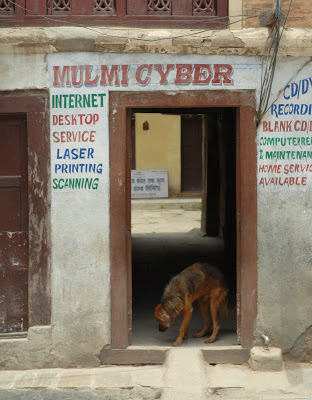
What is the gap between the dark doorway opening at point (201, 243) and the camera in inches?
324

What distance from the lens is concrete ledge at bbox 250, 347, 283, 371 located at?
6.80 m

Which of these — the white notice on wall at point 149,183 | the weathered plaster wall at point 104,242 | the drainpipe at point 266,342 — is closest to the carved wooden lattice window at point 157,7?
the weathered plaster wall at point 104,242

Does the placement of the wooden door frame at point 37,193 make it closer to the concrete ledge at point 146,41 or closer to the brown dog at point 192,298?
the concrete ledge at point 146,41

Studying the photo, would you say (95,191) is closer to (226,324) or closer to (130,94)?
(130,94)

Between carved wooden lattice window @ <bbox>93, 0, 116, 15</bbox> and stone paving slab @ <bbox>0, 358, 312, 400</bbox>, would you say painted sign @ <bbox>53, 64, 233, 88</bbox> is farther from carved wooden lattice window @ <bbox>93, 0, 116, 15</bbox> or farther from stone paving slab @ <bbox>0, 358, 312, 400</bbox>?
stone paving slab @ <bbox>0, 358, 312, 400</bbox>

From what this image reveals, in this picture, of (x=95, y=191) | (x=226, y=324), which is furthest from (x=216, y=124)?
(x=95, y=191)

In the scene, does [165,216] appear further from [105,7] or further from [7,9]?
[7,9]

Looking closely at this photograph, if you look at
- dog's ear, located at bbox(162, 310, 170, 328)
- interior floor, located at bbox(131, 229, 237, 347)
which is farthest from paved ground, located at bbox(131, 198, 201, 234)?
dog's ear, located at bbox(162, 310, 170, 328)

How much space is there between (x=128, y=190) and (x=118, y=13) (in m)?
1.95

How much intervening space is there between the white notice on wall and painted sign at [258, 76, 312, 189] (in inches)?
645

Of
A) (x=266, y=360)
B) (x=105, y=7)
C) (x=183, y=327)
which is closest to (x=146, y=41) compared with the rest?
(x=105, y=7)

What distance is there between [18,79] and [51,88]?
1.18ft

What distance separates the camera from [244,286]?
23.1 ft

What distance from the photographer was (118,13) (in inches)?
278
